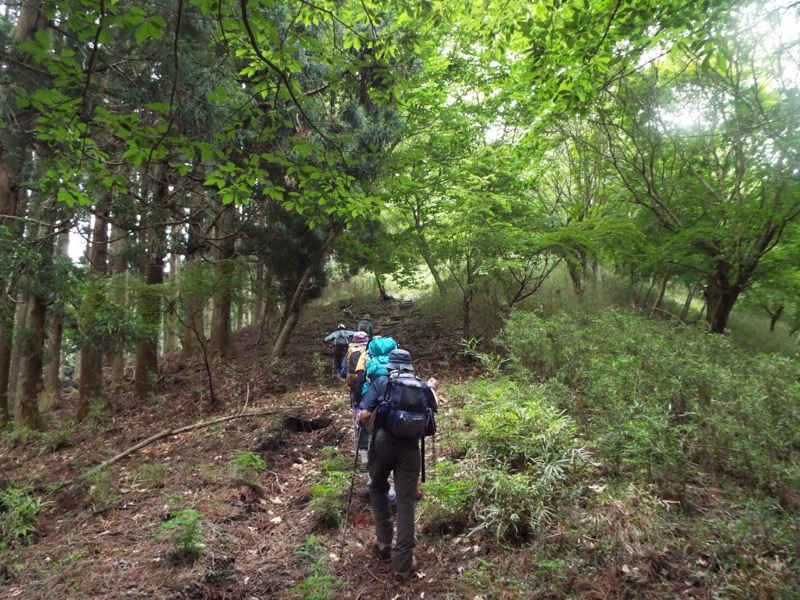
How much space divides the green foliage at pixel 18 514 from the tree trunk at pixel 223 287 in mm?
4537

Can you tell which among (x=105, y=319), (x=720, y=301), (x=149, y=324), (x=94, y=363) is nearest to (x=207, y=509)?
(x=105, y=319)

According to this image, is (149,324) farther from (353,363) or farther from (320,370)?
(353,363)

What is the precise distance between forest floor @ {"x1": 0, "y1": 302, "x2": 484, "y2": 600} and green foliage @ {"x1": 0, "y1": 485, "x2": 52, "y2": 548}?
0.13m

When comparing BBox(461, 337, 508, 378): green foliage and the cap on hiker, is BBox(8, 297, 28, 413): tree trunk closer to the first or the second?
the cap on hiker

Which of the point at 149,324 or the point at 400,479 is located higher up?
the point at 149,324

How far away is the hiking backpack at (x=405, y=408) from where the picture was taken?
3965 millimetres

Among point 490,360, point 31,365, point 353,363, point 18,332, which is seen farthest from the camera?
point 18,332

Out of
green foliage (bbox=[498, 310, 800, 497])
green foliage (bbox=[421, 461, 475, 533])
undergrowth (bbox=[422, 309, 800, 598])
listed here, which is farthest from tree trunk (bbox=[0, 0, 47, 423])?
green foliage (bbox=[498, 310, 800, 497])

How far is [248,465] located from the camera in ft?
21.6

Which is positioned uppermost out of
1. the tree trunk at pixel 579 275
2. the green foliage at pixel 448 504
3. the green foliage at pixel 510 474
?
the tree trunk at pixel 579 275

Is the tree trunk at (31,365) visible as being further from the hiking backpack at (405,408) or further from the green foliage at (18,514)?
the hiking backpack at (405,408)

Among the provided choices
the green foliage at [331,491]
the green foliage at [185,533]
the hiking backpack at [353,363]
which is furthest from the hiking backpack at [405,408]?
the green foliage at [185,533]

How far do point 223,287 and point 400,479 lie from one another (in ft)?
22.5

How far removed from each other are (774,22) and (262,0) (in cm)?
Result: 906
